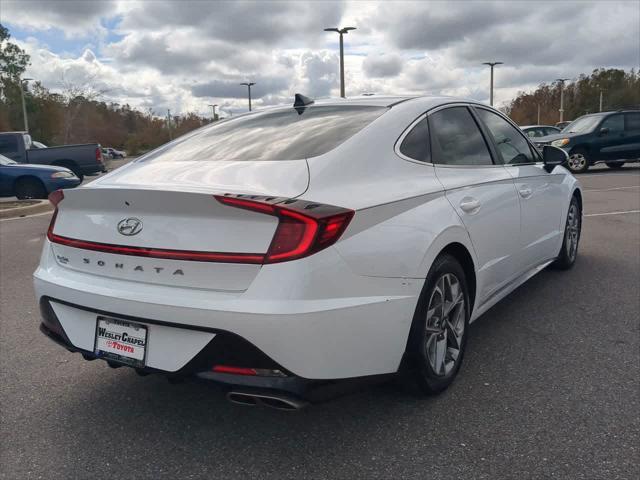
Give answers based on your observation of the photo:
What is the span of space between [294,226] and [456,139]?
1679mm

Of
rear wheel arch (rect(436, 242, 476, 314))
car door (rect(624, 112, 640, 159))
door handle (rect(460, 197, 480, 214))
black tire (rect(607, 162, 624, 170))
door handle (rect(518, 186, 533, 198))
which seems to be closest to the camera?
rear wheel arch (rect(436, 242, 476, 314))

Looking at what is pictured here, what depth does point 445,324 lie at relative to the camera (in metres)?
3.11

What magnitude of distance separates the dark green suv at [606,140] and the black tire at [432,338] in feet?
50.7

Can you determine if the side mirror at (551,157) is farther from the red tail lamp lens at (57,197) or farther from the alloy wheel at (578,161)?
the alloy wheel at (578,161)

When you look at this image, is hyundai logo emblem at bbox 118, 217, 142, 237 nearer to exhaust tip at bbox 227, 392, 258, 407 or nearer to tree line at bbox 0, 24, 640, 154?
exhaust tip at bbox 227, 392, 258, 407

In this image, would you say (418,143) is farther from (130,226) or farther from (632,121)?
(632,121)

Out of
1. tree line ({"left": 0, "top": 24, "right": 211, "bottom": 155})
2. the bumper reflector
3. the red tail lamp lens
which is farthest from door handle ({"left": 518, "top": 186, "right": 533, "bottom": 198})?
tree line ({"left": 0, "top": 24, "right": 211, "bottom": 155})

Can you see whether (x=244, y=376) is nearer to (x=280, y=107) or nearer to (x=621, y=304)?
(x=280, y=107)

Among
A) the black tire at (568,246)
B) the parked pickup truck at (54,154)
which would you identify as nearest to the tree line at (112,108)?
the parked pickup truck at (54,154)

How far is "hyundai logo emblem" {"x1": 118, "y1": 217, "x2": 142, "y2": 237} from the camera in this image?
99.7 inches

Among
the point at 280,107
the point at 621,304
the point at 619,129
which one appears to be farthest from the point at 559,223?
the point at 619,129

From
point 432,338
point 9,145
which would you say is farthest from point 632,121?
point 9,145

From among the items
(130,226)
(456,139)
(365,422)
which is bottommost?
(365,422)

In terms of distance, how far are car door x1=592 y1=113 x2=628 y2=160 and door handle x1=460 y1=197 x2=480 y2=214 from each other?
15794 millimetres
